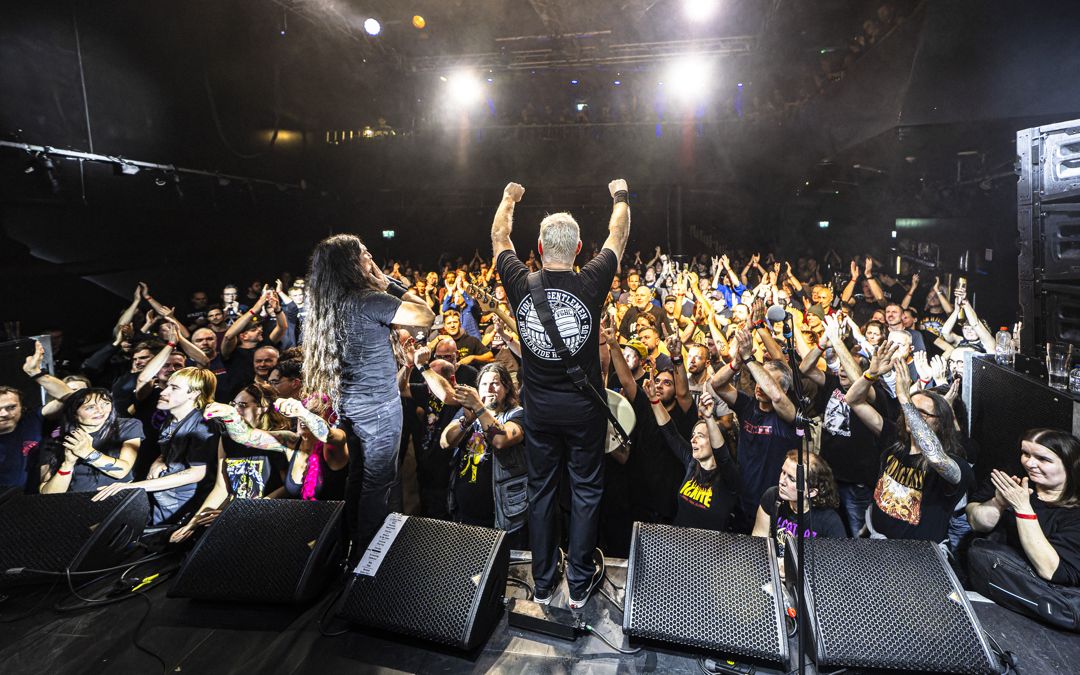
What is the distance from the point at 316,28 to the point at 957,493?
7992 mm

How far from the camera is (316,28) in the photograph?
688cm

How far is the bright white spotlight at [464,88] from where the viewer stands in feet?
27.0

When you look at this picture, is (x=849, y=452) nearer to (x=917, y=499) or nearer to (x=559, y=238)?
(x=917, y=499)

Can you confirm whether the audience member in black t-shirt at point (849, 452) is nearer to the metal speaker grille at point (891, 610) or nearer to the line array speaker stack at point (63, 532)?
A: the metal speaker grille at point (891, 610)

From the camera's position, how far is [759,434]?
2561 mm

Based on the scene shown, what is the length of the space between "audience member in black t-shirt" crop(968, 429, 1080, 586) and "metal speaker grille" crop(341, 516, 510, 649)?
182cm

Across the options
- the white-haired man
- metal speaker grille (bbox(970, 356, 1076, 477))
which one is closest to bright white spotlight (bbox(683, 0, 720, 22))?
metal speaker grille (bbox(970, 356, 1076, 477))

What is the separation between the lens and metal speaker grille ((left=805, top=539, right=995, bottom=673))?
157cm

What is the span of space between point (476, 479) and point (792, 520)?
1.42 metres

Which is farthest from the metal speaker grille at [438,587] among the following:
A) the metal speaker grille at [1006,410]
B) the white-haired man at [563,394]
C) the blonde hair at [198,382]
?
the metal speaker grille at [1006,410]

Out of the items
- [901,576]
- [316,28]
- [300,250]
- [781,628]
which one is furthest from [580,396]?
[300,250]

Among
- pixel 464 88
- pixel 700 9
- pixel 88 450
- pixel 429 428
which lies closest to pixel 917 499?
→ pixel 429 428

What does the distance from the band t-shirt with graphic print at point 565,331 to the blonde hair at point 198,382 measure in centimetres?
185

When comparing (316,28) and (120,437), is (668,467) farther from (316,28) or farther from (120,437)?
(316,28)
